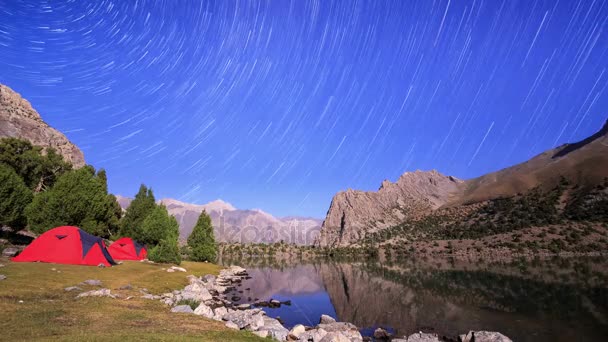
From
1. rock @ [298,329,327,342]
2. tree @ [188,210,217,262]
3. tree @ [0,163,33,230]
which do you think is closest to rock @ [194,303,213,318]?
rock @ [298,329,327,342]

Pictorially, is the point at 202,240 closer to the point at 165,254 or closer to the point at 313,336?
the point at 165,254

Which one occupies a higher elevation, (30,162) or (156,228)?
(30,162)

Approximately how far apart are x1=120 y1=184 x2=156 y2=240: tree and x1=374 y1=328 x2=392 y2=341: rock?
8023 centimetres

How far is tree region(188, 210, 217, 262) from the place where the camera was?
98000 millimetres

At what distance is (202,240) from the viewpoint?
99.0 m

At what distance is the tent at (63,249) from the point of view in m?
45.7

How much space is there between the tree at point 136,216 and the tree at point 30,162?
2123 centimetres

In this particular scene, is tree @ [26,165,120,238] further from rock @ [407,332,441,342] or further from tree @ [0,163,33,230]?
rock @ [407,332,441,342]

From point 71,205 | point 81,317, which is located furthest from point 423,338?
point 71,205

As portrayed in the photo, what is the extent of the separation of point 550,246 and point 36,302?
541 feet

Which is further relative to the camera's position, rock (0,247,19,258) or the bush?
the bush

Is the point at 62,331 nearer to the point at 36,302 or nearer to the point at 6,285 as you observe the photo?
the point at 36,302

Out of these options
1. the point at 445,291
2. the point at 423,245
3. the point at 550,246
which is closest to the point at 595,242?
the point at 550,246

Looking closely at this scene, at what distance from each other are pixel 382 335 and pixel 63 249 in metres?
42.6
